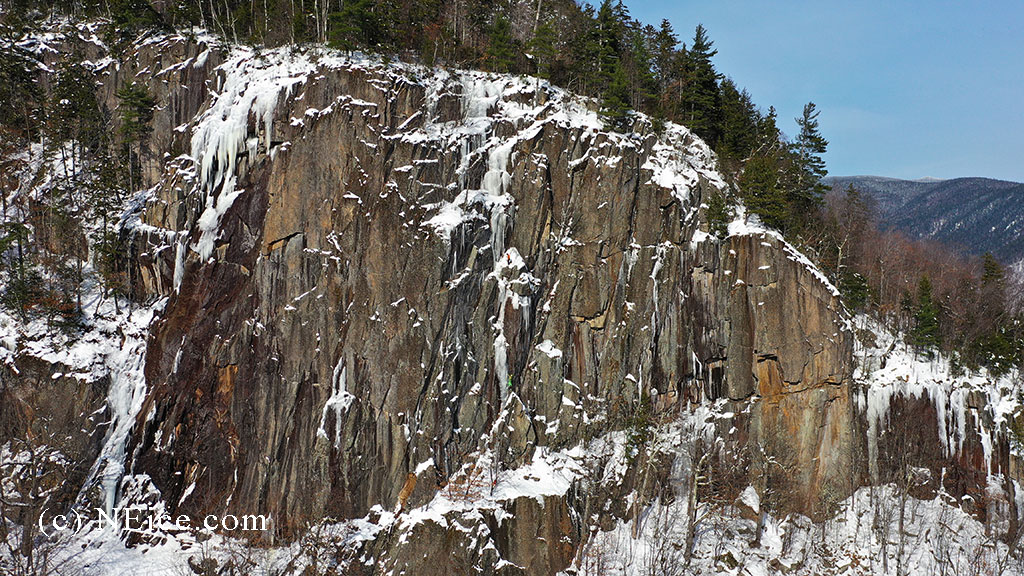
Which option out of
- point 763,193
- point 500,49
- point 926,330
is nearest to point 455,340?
point 500,49

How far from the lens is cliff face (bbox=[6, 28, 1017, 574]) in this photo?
21172 mm

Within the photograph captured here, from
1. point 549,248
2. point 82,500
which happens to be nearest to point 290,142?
point 549,248

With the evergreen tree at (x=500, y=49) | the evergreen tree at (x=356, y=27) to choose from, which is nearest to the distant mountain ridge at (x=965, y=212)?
the evergreen tree at (x=500, y=49)

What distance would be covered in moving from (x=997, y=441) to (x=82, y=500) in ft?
143

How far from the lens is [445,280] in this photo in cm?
2322

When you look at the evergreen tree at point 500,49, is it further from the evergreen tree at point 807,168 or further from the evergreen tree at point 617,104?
the evergreen tree at point 807,168

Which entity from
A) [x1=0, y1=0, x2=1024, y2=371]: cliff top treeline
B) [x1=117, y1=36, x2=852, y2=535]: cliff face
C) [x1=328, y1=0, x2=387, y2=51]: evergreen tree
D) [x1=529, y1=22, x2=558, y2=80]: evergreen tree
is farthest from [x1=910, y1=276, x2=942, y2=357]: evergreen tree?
[x1=328, y1=0, x2=387, y2=51]: evergreen tree

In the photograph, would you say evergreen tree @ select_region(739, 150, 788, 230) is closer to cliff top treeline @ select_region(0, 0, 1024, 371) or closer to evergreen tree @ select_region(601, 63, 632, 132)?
cliff top treeline @ select_region(0, 0, 1024, 371)

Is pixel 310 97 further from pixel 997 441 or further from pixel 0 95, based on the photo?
pixel 997 441

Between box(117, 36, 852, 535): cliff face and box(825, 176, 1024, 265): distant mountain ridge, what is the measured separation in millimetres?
103451

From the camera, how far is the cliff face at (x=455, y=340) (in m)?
21.2

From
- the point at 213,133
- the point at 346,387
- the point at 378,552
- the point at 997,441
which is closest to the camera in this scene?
the point at 378,552

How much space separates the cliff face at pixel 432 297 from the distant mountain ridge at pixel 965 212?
103m

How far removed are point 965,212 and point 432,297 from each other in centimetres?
17330
